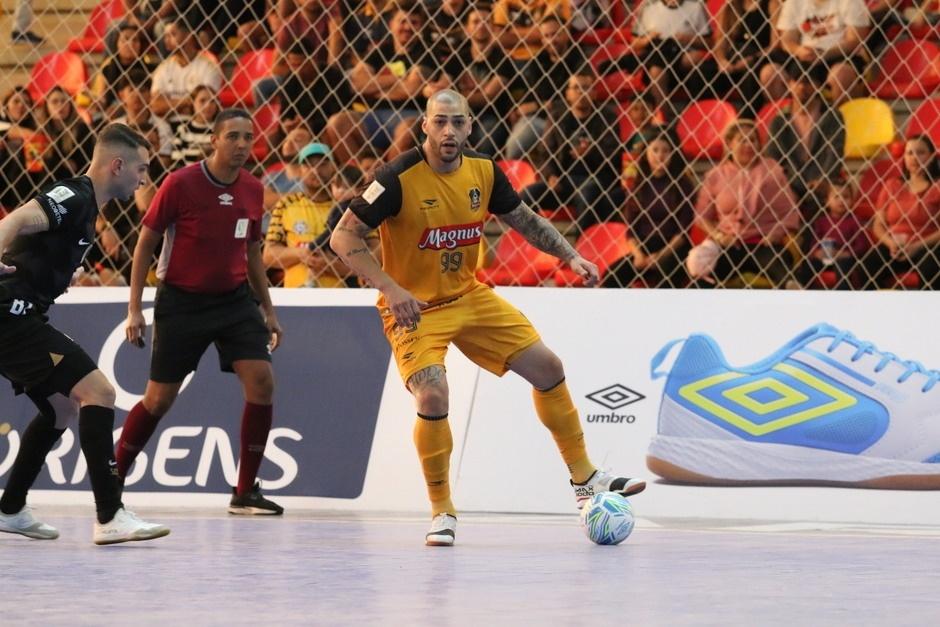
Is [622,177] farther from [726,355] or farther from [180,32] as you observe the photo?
[180,32]

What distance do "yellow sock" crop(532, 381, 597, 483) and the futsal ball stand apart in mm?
519

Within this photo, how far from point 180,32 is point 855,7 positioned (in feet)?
15.6

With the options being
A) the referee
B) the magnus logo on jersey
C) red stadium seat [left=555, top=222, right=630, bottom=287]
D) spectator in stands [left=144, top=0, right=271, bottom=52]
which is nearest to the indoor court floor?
the referee

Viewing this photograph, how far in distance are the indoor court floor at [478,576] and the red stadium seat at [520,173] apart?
3.29 metres

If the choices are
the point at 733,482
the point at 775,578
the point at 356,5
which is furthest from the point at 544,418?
the point at 356,5

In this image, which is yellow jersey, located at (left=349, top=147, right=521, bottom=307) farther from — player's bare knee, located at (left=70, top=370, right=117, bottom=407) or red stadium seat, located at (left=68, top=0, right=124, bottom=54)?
red stadium seat, located at (left=68, top=0, right=124, bottom=54)

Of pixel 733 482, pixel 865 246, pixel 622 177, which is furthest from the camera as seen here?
pixel 622 177

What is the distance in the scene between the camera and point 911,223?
8.88 metres

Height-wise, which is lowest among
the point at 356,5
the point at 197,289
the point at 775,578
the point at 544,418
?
the point at 775,578

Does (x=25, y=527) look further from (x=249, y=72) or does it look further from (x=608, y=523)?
(x=249, y=72)

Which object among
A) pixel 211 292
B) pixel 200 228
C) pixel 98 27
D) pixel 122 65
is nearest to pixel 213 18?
pixel 122 65

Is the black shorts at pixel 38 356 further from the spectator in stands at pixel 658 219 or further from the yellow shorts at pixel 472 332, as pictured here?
the spectator in stands at pixel 658 219

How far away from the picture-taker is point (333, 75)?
10758 mm

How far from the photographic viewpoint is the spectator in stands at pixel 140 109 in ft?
35.6
